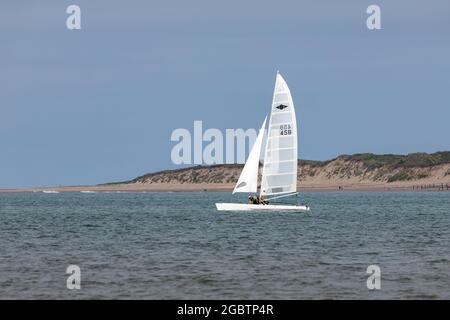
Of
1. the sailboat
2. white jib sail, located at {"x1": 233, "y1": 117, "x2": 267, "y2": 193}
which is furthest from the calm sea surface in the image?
white jib sail, located at {"x1": 233, "y1": 117, "x2": 267, "y2": 193}

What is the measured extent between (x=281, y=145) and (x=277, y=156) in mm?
1134

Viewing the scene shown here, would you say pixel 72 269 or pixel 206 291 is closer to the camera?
pixel 206 291

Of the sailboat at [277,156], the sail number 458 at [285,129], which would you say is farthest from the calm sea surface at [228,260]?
the sail number 458 at [285,129]

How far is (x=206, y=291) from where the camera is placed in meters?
31.7

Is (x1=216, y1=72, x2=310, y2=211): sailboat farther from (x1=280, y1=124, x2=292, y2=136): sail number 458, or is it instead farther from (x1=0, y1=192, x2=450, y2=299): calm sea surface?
(x1=0, y1=192, x2=450, y2=299): calm sea surface

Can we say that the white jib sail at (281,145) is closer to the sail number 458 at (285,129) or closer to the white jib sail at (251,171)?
the sail number 458 at (285,129)

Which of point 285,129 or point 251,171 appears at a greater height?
point 285,129

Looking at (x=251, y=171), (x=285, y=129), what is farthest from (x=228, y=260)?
(x=251, y=171)

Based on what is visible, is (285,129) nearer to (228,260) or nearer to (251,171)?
(251,171)

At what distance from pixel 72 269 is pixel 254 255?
1111 centimetres

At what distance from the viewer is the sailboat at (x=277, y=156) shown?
7819 centimetres

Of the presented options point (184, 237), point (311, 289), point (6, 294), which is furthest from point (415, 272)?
point (184, 237)

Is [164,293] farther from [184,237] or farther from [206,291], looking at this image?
[184,237]

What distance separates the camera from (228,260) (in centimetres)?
4225
